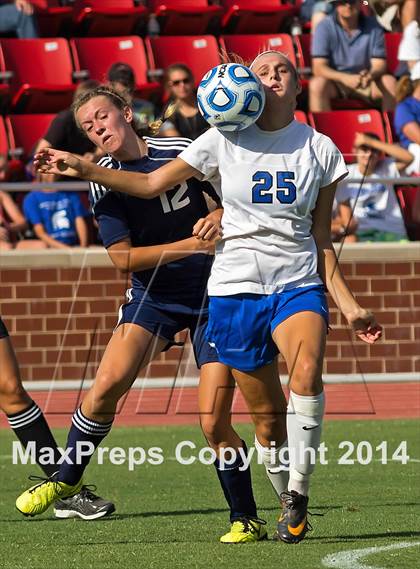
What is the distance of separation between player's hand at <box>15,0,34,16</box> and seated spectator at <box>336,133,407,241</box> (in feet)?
14.7

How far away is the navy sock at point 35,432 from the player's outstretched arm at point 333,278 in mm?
1891

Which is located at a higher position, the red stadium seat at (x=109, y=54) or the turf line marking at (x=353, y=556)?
the turf line marking at (x=353, y=556)

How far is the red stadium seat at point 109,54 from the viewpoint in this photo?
14539mm

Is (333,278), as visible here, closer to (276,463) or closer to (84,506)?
(276,463)

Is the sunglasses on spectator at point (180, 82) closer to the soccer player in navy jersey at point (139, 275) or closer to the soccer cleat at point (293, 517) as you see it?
the soccer player in navy jersey at point (139, 275)

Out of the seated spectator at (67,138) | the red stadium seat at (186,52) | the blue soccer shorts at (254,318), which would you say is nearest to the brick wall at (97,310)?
the seated spectator at (67,138)

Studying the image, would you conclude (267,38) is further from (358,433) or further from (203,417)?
(203,417)

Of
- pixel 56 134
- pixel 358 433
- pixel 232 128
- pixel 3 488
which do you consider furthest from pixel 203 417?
pixel 56 134

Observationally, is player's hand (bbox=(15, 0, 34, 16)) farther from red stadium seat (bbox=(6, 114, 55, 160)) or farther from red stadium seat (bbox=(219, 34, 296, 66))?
red stadium seat (bbox=(219, 34, 296, 66))

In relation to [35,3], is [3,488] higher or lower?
lower

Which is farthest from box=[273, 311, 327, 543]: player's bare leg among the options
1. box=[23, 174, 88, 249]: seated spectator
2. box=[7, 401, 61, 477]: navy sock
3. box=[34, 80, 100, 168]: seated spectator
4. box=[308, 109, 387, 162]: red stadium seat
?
box=[308, 109, 387, 162]: red stadium seat

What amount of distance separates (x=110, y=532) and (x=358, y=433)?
388cm

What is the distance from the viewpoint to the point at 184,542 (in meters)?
5.68

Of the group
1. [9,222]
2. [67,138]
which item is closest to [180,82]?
[67,138]
